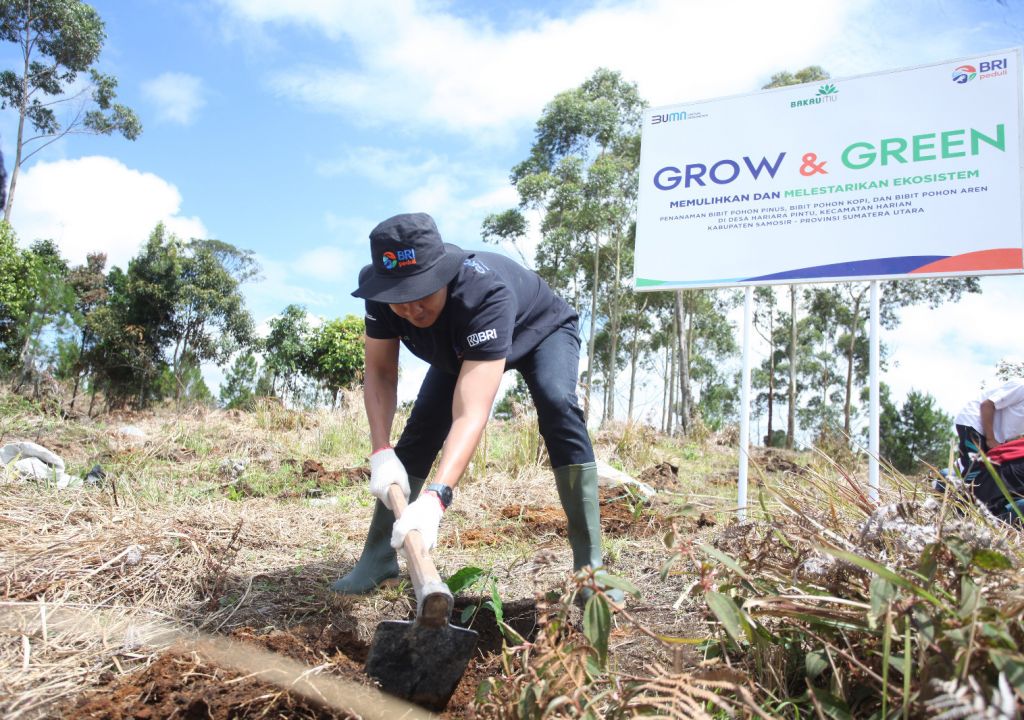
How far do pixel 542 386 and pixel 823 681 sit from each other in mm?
1357


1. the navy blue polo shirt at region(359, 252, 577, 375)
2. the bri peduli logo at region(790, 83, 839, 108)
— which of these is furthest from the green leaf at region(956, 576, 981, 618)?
the bri peduli logo at region(790, 83, 839, 108)

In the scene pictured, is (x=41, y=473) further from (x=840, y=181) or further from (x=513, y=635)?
(x=840, y=181)

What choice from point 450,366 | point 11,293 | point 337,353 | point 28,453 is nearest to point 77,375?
point 11,293

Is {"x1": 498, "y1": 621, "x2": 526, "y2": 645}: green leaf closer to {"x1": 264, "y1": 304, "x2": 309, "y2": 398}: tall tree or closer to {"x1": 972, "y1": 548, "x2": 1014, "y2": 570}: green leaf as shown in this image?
{"x1": 972, "y1": 548, "x2": 1014, "y2": 570}: green leaf

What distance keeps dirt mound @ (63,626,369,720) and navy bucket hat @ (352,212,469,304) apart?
1.04 m

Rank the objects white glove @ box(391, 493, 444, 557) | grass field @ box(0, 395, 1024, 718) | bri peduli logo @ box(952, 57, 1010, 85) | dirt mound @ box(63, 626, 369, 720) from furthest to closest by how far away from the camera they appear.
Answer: bri peduli logo @ box(952, 57, 1010, 85)
white glove @ box(391, 493, 444, 557)
dirt mound @ box(63, 626, 369, 720)
grass field @ box(0, 395, 1024, 718)

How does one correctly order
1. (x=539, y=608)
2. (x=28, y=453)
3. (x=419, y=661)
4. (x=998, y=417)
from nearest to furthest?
(x=539, y=608) < (x=419, y=661) < (x=998, y=417) < (x=28, y=453)

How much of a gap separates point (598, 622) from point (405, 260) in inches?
50.2

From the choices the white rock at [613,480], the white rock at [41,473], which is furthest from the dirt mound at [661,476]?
the white rock at [41,473]

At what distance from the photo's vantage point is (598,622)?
1.14m

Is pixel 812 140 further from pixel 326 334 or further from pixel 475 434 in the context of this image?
pixel 326 334

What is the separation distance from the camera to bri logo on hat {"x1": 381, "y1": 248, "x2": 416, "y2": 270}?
2.05 metres

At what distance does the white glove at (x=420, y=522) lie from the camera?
6.08ft

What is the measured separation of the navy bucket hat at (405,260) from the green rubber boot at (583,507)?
0.87 metres
